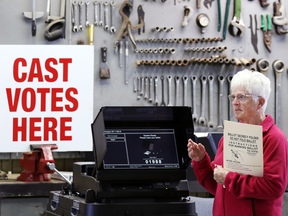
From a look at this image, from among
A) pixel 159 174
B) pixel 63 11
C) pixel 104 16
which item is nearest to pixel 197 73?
pixel 104 16

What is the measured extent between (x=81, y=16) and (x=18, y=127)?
4.11 ft

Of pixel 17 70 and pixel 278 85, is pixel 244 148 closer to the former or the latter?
pixel 17 70

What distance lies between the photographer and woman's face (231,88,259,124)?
4.72 feet

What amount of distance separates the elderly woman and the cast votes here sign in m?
1.73

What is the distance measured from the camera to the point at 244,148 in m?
1.30

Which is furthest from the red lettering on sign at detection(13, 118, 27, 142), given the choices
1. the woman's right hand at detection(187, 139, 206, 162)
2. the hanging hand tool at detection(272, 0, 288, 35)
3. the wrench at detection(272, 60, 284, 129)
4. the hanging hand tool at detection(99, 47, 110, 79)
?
the hanging hand tool at detection(272, 0, 288, 35)

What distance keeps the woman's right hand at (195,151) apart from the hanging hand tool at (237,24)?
8.07 ft

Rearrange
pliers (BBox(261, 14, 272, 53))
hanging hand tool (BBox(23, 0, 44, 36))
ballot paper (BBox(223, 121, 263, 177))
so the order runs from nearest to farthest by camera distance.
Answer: ballot paper (BBox(223, 121, 263, 177)) → hanging hand tool (BBox(23, 0, 44, 36)) → pliers (BBox(261, 14, 272, 53))

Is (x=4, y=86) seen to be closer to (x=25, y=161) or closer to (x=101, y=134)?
(x=25, y=161)

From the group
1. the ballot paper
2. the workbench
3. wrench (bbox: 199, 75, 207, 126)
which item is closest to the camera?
the ballot paper

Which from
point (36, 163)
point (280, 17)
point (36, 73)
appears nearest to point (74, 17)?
point (36, 73)

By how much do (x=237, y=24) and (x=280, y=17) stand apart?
1.61ft

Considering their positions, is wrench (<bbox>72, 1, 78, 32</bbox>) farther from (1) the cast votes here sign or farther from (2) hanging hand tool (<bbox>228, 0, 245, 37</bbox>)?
(2) hanging hand tool (<bbox>228, 0, 245, 37</bbox>)

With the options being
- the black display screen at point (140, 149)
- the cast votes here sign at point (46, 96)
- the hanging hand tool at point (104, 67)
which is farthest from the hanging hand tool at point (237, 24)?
the black display screen at point (140, 149)
